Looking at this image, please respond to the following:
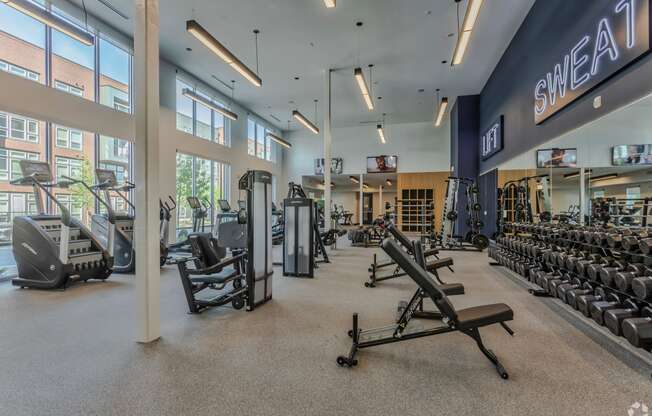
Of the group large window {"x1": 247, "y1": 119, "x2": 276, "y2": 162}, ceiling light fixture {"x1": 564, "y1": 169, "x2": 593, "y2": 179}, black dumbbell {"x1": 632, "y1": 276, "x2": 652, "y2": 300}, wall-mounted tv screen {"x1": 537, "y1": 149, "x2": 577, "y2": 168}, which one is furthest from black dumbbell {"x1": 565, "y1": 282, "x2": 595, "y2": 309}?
large window {"x1": 247, "y1": 119, "x2": 276, "y2": 162}

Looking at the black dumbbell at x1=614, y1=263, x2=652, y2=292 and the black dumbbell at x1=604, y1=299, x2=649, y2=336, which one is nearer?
the black dumbbell at x1=604, y1=299, x2=649, y2=336

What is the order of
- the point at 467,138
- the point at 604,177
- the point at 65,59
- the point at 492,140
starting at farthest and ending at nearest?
the point at 467,138 < the point at 492,140 < the point at 65,59 < the point at 604,177

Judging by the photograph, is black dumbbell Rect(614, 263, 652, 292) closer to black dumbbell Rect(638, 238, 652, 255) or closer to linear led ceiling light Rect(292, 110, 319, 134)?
black dumbbell Rect(638, 238, 652, 255)

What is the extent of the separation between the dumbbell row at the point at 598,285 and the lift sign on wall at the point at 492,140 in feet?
14.5

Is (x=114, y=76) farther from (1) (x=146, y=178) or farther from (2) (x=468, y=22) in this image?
(2) (x=468, y=22)

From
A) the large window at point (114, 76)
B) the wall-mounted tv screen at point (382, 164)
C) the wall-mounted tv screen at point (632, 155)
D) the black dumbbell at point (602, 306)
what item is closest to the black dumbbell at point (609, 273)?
the black dumbbell at point (602, 306)

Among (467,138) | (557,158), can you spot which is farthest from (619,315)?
(467,138)

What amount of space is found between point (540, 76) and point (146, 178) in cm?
647

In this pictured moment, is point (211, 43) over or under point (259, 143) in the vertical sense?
over

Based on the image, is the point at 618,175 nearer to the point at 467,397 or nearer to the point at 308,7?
the point at 467,397

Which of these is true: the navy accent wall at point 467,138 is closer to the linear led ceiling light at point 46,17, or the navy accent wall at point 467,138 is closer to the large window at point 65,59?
the large window at point 65,59

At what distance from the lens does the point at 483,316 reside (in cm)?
222

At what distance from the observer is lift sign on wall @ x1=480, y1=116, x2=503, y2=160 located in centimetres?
770

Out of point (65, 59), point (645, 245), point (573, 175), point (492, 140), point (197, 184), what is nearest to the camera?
point (645, 245)
